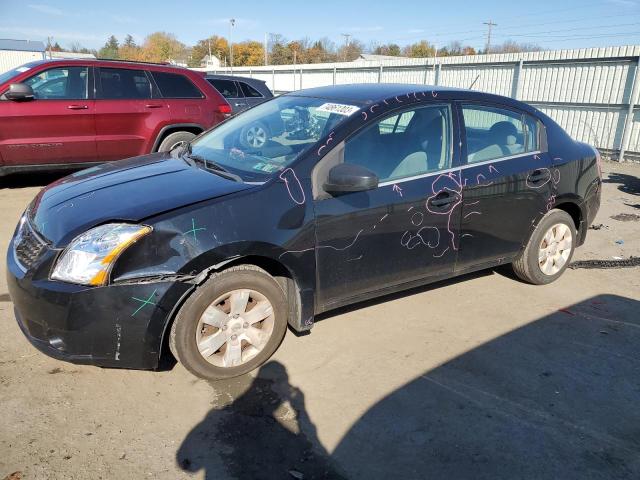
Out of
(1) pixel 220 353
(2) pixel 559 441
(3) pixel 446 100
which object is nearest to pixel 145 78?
(3) pixel 446 100

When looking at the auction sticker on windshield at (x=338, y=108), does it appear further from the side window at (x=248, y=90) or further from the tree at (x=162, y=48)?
the tree at (x=162, y=48)

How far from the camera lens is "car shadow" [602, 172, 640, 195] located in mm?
8898

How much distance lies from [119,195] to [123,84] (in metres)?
5.21

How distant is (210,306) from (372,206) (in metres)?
1.23

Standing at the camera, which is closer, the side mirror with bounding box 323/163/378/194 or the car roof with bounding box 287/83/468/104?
the side mirror with bounding box 323/163/378/194

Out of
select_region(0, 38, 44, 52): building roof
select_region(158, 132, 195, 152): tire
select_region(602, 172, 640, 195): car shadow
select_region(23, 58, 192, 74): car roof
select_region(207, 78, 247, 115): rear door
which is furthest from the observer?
select_region(0, 38, 44, 52): building roof

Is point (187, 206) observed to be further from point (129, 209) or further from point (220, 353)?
point (220, 353)

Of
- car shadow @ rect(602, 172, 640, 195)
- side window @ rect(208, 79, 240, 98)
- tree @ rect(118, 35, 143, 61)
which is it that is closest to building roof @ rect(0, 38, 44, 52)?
tree @ rect(118, 35, 143, 61)

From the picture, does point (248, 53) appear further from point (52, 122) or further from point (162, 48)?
point (52, 122)

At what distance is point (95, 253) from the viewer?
8.72ft

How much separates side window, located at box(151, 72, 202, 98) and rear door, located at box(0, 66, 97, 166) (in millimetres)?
1001

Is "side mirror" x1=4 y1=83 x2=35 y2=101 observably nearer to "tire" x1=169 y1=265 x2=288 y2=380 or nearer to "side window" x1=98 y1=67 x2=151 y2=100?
"side window" x1=98 y1=67 x2=151 y2=100

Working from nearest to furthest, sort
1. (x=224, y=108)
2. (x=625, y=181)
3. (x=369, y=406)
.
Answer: (x=369, y=406), (x=224, y=108), (x=625, y=181)

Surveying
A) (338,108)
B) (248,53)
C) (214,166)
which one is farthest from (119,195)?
(248,53)
